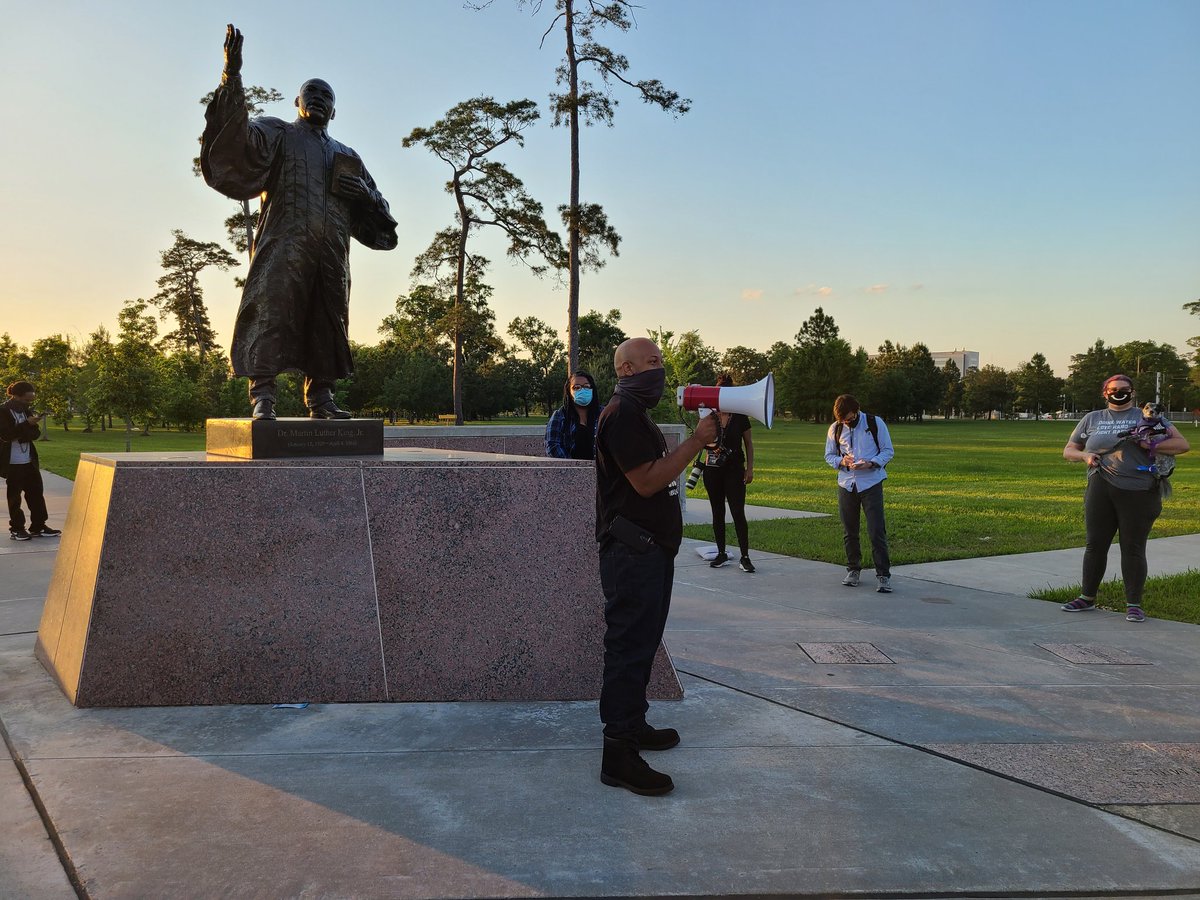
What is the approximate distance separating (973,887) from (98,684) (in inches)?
162

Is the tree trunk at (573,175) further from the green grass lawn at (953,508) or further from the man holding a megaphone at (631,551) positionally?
the man holding a megaphone at (631,551)

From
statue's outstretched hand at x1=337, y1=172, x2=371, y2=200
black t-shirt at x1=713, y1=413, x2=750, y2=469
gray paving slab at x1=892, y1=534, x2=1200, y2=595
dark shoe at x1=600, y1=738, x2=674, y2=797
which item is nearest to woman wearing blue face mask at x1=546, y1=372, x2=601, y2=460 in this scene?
statue's outstretched hand at x1=337, y1=172, x2=371, y2=200


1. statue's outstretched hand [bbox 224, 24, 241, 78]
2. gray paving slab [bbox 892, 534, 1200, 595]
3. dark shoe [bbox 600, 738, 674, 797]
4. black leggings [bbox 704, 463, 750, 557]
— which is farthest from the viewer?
black leggings [bbox 704, 463, 750, 557]

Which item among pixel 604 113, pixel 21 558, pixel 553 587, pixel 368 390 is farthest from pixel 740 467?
pixel 368 390

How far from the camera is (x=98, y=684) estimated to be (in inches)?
171

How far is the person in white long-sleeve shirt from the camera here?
25.2ft

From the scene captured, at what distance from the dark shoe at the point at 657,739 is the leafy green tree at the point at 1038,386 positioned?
141 m

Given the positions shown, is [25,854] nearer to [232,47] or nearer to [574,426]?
[232,47]

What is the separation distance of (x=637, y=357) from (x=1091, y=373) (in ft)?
411

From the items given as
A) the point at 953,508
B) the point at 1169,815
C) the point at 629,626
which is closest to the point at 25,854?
the point at 629,626

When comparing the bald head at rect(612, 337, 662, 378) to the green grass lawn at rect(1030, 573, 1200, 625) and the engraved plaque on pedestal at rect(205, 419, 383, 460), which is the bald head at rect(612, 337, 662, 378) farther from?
the green grass lawn at rect(1030, 573, 1200, 625)

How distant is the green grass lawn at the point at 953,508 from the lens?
1052 cm

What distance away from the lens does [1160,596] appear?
7.46m

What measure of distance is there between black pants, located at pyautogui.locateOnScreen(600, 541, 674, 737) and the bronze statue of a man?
2715 millimetres
